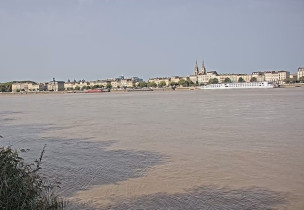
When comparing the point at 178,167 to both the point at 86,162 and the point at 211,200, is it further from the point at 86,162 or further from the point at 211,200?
the point at 211,200

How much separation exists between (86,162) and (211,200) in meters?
4.35

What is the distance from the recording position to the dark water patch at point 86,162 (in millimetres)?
7873

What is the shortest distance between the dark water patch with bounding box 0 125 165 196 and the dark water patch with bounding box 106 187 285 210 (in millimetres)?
1454

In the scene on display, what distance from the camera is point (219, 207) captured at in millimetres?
5941

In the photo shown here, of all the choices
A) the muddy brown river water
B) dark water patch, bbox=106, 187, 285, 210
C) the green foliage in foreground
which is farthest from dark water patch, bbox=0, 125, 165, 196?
the green foliage in foreground

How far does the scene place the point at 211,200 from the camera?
6320mm

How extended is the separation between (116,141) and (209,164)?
5.09 meters

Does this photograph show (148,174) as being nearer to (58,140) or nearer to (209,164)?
(209,164)

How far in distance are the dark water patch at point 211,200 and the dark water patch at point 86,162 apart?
4.77 feet

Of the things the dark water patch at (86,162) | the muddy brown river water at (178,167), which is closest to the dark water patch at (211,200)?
the muddy brown river water at (178,167)

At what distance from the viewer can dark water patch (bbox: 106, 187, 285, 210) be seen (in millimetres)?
6004

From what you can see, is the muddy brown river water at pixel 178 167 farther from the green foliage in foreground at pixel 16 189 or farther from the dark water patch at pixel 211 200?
the green foliage in foreground at pixel 16 189

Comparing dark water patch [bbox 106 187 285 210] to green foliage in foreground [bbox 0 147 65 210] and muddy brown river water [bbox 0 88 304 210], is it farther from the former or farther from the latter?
green foliage in foreground [bbox 0 147 65 210]

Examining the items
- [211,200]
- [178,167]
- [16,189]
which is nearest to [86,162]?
[178,167]
